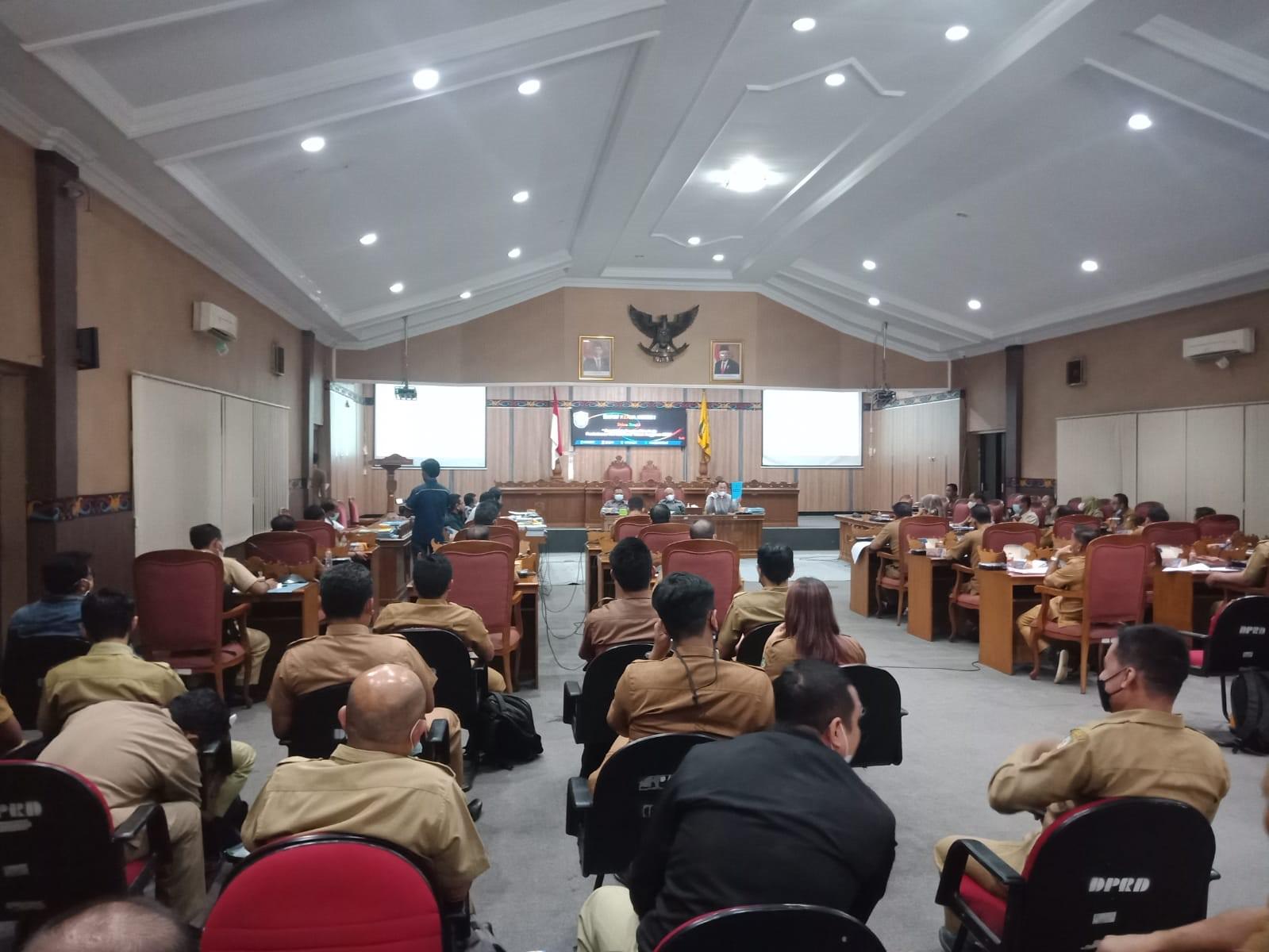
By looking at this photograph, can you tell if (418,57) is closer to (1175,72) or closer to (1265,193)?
(1175,72)

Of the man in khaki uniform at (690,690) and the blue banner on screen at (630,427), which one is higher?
the blue banner on screen at (630,427)

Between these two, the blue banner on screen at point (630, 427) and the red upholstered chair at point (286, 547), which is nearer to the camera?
the red upholstered chair at point (286, 547)

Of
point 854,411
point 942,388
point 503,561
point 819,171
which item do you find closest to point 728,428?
point 854,411

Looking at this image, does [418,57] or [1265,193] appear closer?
[418,57]

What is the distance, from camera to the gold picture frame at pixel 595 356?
14.1m

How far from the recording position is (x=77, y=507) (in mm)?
5023

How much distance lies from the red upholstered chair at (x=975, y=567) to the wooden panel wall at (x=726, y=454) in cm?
818

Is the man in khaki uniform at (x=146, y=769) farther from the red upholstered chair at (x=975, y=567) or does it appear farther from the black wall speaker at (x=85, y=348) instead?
the red upholstered chair at (x=975, y=567)

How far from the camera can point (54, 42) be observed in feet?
12.2

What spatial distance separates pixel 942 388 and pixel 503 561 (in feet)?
41.5

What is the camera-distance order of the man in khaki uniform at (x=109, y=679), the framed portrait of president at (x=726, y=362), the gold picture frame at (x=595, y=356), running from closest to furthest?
the man in khaki uniform at (x=109, y=679) → the gold picture frame at (x=595, y=356) → the framed portrait of president at (x=726, y=362)

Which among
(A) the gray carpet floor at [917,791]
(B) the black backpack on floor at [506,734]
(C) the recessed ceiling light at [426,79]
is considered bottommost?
(A) the gray carpet floor at [917,791]

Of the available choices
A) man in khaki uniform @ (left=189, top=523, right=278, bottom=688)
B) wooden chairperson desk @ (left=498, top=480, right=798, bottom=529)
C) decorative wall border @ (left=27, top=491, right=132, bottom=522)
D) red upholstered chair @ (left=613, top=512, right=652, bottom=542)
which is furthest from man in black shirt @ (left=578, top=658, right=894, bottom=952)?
wooden chairperson desk @ (left=498, top=480, right=798, bottom=529)

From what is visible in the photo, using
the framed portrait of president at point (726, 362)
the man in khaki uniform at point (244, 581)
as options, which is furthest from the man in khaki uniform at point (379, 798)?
the framed portrait of president at point (726, 362)
